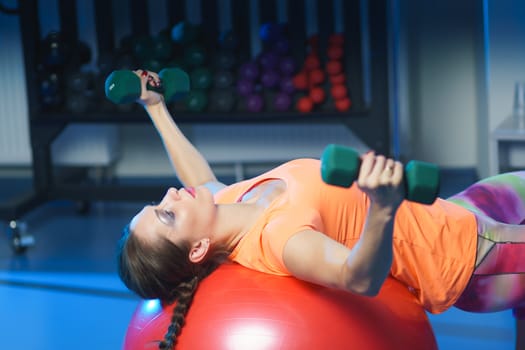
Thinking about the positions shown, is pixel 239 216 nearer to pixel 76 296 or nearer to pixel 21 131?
pixel 76 296

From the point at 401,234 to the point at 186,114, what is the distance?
7.85 feet

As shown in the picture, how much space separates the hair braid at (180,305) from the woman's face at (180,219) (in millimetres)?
100

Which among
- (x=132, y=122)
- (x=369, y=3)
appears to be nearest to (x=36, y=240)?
(x=132, y=122)

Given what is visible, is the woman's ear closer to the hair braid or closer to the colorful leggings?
the hair braid

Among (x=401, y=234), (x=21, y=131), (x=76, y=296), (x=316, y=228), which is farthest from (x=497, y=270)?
(x=21, y=131)

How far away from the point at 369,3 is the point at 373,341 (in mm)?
2449

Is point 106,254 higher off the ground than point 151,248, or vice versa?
point 151,248

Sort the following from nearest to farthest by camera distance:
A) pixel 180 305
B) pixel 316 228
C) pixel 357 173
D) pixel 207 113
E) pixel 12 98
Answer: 1. pixel 357 173
2. pixel 316 228
3. pixel 180 305
4. pixel 207 113
5. pixel 12 98

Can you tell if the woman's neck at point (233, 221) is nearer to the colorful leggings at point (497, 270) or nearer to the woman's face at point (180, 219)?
the woman's face at point (180, 219)

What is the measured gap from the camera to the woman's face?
71.6 inches

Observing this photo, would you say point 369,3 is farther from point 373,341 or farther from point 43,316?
point 373,341

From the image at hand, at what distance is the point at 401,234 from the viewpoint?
1859 mm

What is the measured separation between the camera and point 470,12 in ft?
14.9

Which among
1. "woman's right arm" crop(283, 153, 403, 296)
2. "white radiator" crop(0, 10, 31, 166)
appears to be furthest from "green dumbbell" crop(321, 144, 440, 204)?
"white radiator" crop(0, 10, 31, 166)
